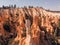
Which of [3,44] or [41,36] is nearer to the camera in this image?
[41,36]

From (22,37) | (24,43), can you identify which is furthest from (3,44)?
(24,43)

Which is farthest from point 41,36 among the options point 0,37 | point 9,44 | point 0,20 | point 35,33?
point 0,20

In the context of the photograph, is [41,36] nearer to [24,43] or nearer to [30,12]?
[24,43]

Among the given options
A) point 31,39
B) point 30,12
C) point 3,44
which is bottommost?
point 30,12

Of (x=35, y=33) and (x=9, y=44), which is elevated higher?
(x=35, y=33)

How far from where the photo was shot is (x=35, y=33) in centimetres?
1673

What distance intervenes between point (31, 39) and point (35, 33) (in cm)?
94

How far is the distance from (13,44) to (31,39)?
2453 mm

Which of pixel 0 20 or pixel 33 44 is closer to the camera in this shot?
pixel 33 44

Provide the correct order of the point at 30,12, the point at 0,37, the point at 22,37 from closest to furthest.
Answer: the point at 22,37
the point at 0,37
the point at 30,12

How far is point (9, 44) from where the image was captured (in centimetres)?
1838

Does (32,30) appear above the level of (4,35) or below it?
above

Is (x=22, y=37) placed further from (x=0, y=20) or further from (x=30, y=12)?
(x=30, y=12)

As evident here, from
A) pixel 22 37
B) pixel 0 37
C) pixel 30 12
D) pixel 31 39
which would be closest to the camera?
pixel 31 39
